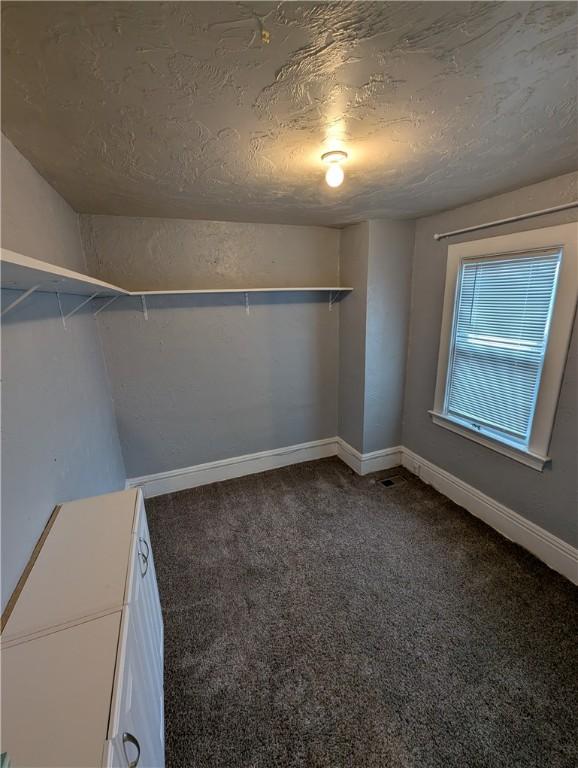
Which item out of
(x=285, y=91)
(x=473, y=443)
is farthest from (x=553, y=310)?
(x=285, y=91)

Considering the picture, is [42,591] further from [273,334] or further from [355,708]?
[273,334]

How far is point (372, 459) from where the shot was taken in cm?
295

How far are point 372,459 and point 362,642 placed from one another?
5.17 ft

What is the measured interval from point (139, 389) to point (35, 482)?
4.85 ft

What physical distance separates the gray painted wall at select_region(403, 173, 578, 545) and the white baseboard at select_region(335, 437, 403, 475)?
0.20 meters

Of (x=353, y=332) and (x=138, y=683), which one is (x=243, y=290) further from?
(x=138, y=683)

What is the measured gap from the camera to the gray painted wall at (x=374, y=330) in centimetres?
254

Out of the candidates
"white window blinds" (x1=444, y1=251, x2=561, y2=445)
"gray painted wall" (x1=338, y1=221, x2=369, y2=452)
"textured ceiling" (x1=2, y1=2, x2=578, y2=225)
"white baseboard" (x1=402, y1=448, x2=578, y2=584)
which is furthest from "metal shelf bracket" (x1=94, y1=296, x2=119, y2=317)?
"white baseboard" (x1=402, y1=448, x2=578, y2=584)

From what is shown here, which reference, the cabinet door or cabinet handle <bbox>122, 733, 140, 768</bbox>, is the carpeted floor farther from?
cabinet handle <bbox>122, 733, 140, 768</bbox>

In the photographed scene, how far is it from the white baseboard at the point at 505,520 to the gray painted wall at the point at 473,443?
0.05 meters

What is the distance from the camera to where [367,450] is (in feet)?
9.58

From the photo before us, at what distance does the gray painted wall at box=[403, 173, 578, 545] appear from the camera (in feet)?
5.69

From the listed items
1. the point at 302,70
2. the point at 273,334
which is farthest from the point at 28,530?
the point at 273,334

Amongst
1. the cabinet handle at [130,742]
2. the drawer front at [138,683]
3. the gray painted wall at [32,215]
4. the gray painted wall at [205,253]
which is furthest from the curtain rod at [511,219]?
the cabinet handle at [130,742]
